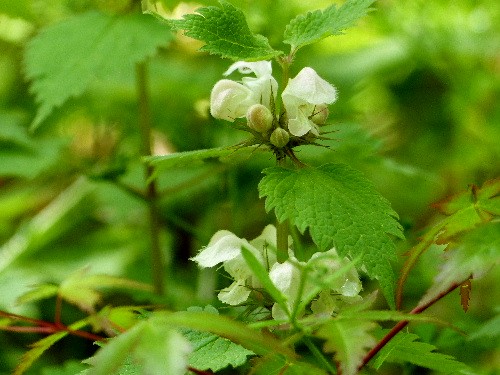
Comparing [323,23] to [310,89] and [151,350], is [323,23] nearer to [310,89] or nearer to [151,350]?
[310,89]

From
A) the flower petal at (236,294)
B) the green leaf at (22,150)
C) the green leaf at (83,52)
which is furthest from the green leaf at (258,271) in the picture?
the green leaf at (22,150)

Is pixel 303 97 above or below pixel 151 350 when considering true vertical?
above

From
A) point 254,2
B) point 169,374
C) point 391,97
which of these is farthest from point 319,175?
point 391,97

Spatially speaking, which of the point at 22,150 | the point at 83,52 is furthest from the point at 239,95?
the point at 22,150

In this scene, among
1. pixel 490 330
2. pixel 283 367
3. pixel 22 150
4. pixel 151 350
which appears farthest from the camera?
pixel 22 150

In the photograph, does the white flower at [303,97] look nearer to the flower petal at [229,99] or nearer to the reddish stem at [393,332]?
the flower petal at [229,99]

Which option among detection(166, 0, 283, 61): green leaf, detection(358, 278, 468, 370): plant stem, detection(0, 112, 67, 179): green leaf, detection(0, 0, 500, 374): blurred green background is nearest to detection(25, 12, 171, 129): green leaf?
detection(0, 0, 500, 374): blurred green background

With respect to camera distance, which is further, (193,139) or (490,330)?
(193,139)

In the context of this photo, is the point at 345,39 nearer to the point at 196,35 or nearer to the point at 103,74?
the point at 103,74

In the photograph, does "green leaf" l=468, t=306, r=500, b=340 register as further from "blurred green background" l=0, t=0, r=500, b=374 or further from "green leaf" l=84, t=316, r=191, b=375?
"green leaf" l=84, t=316, r=191, b=375
